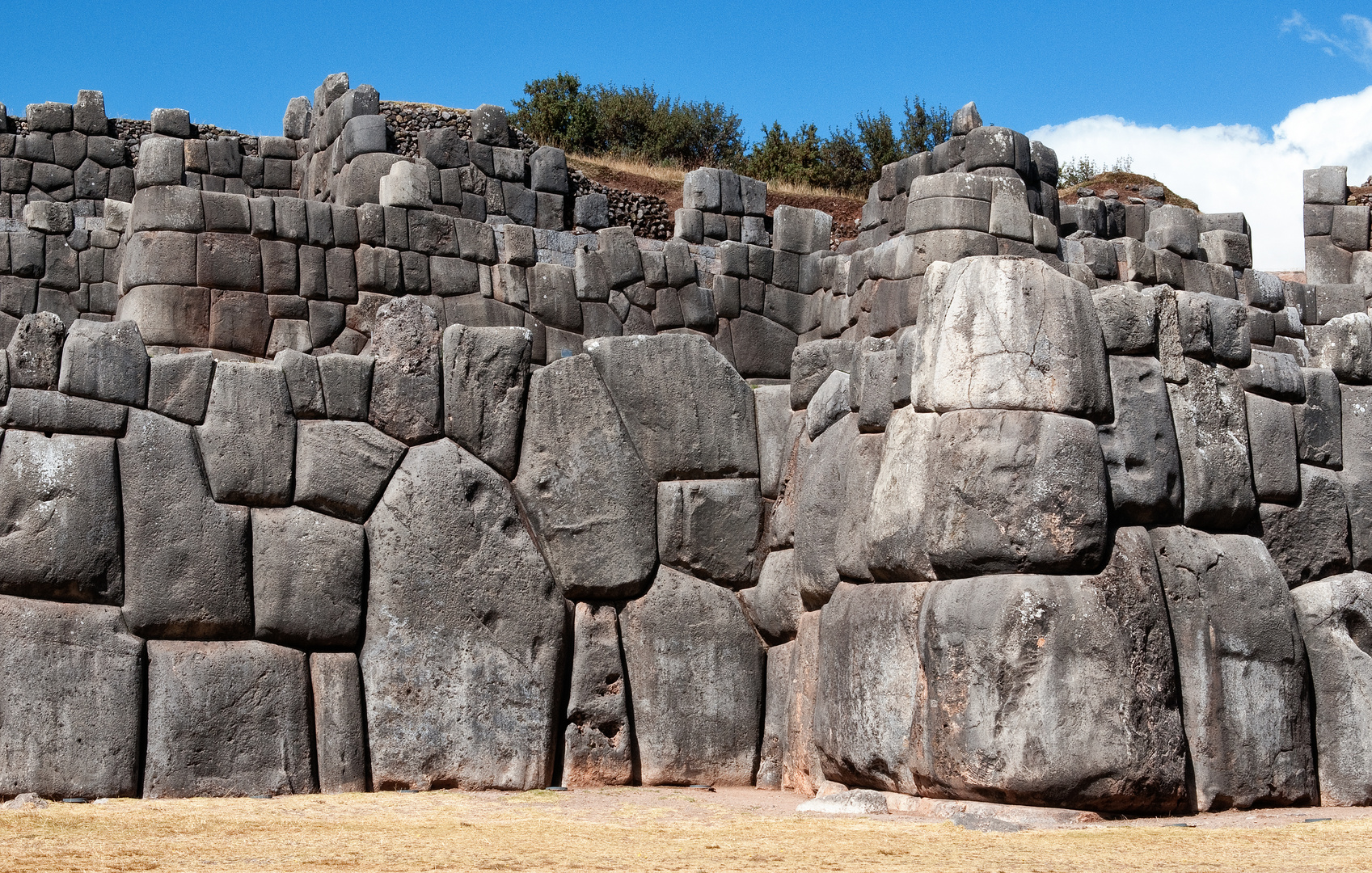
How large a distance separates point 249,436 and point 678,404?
7.43ft

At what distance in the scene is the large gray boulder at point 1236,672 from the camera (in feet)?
21.5

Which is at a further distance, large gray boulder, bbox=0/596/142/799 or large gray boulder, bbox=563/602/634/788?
large gray boulder, bbox=563/602/634/788

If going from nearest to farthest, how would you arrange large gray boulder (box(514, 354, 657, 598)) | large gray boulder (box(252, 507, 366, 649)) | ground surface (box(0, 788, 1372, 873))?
ground surface (box(0, 788, 1372, 873)) < large gray boulder (box(252, 507, 366, 649)) < large gray boulder (box(514, 354, 657, 598))

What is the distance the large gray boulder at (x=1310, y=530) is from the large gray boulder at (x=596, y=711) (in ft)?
10.7

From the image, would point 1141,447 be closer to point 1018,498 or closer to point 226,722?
point 1018,498

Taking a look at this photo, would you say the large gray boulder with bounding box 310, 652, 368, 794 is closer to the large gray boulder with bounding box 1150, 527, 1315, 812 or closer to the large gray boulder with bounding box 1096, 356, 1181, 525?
the large gray boulder with bounding box 1096, 356, 1181, 525

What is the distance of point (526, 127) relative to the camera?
34219mm

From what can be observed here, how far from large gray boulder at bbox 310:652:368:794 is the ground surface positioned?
22 centimetres

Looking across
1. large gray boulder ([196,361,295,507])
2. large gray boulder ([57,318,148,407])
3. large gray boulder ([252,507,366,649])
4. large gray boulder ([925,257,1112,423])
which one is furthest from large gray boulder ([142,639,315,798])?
large gray boulder ([925,257,1112,423])

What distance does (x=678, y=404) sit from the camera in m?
8.00

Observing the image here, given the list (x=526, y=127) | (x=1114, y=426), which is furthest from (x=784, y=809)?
(x=526, y=127)

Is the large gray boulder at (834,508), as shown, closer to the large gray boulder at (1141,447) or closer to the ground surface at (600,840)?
the large gray boulder at (1141,447)

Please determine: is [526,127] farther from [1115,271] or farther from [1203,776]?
[1203,776]

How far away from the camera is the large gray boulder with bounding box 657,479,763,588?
791cm
